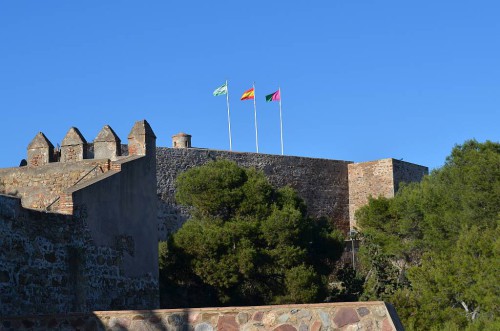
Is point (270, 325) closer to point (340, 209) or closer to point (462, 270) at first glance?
point (462, 270)

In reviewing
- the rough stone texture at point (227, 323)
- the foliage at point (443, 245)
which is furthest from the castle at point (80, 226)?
the foliage at point (443, 245)

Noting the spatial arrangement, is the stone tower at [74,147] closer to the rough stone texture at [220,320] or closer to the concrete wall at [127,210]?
the concrete wall at [127,210]

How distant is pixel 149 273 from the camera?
64.1 feet

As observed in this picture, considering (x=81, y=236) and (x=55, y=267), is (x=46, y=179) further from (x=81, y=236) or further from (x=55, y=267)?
(x=55, y=267)

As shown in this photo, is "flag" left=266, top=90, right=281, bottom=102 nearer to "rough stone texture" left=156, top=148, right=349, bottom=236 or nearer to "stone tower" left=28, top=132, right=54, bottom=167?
"rough stone texture" left=156, top=148, right=349, bottom=236

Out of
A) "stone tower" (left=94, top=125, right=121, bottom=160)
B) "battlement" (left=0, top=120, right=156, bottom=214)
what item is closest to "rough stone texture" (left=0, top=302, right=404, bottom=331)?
"battlement" (left=0, top=120, right=156, bottom=214)

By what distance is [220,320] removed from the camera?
32.8ft

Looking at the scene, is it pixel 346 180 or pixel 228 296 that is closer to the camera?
pixel 228 296

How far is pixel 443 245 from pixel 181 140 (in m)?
13.9

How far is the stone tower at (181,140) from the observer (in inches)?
1710

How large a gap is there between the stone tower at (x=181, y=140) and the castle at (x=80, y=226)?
22.0 m

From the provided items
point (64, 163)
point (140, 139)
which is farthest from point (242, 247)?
point (64, 163)

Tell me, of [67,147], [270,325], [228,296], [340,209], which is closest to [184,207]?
[340,209]

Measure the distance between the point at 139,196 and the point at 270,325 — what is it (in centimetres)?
974
